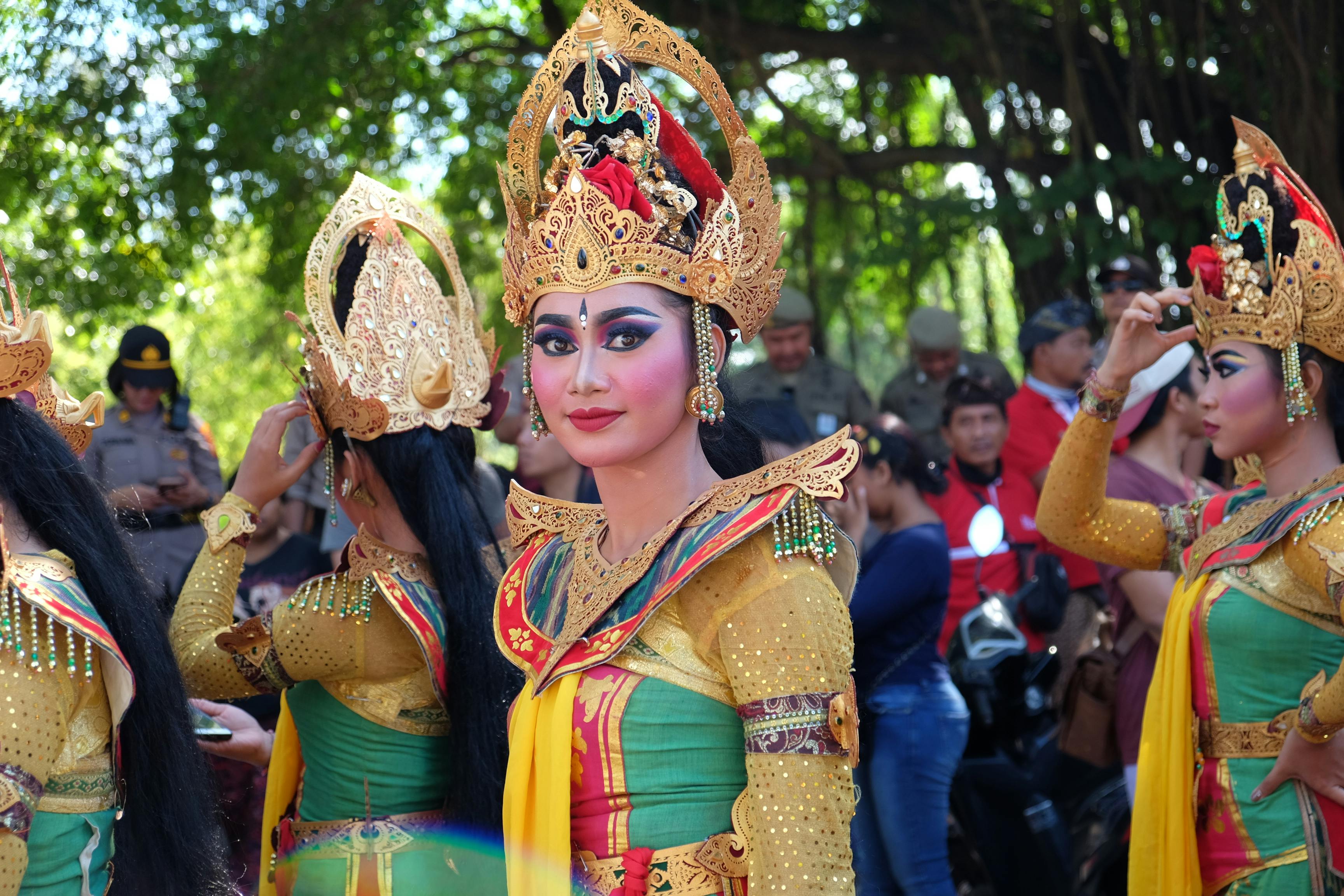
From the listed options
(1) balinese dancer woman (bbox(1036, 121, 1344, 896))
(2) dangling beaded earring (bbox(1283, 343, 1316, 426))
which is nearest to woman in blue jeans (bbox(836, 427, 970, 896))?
(1) balinese dancer woman (bbox(1036, 121, 1344, 896))

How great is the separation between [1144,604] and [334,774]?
2576 millimetres

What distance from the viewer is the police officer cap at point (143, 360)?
593cm

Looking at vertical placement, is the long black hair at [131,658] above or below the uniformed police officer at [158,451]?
below

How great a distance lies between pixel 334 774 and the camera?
10.2 ft

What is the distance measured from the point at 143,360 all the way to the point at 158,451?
0.40m

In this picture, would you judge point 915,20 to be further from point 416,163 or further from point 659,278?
point 659,278

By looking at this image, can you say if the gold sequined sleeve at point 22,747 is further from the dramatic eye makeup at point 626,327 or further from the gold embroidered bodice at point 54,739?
the dramatic eye makeup at point 626,327

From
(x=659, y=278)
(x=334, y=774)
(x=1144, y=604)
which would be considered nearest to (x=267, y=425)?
(x=334, y=774)

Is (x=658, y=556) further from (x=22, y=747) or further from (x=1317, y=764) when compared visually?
(x=1317, y=764)

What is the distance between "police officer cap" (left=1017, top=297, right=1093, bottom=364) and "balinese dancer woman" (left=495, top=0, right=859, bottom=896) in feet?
12.9

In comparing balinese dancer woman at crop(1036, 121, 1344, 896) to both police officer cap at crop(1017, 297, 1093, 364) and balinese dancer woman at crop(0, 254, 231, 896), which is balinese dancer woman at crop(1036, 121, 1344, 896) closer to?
balinese dancer woman at crop(0, 254, 231, 896)

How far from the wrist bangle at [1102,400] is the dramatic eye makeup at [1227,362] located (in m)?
0.21

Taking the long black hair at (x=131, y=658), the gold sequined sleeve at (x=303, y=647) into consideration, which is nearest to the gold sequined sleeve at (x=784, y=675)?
the long black hair at (x=131, y=658)

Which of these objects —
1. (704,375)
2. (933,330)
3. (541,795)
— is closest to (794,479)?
(704,375)
